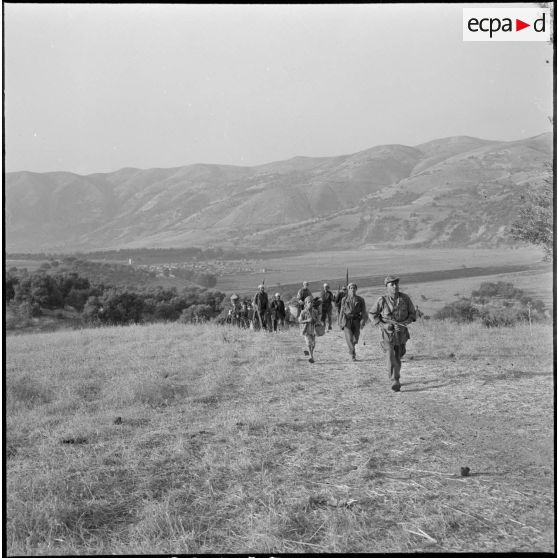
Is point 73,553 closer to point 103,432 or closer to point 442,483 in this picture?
point 103,432

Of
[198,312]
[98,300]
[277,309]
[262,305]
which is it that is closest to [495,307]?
[277,309]

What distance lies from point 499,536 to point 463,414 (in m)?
2.97

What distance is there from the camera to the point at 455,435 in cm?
566

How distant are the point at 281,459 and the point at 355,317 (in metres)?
6.04

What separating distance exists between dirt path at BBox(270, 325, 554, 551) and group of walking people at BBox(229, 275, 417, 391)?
759 millimetres

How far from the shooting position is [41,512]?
402 centimetres

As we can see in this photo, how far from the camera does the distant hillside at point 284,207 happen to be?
50.2 meters

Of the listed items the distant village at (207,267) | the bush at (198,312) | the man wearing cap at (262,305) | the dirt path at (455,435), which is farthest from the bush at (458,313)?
the distant village at (207,267)

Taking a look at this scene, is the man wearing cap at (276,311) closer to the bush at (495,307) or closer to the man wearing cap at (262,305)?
the man wearing cap at (262,305)

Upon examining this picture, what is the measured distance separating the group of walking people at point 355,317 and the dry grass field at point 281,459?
78 centimetres

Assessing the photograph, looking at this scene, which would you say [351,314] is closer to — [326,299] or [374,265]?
[326,299]

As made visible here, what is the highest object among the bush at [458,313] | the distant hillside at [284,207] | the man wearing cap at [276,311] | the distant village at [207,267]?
the distant hillside at [284,207]

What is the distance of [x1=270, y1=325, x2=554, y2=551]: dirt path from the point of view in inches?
156

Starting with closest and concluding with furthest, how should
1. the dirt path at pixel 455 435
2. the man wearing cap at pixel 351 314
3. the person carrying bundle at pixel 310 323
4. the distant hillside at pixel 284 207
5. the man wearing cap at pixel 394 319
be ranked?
the dirt path at pixel 455 435
the man wearing cap at pixel 394 319
the man wearing cap at pixel 351 314
the person carrying bundle at pixel 310 323
the distant hillside at pixel 284 207
